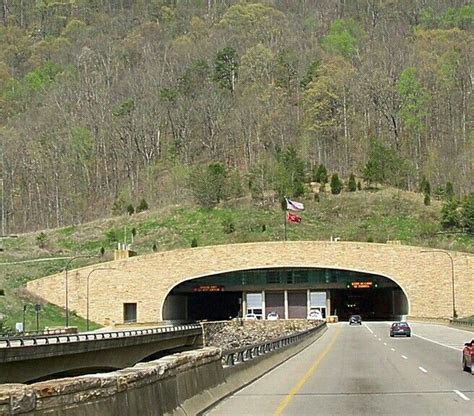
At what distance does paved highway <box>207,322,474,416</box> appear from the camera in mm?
18500

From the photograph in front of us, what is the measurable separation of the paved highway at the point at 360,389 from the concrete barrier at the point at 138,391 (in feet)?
1.92

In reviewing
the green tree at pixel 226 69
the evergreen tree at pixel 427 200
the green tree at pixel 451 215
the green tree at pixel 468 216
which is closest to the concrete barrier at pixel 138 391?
the green tree at pixel 468 216

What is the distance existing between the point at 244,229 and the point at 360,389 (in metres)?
111

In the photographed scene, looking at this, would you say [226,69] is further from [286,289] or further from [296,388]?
[296,388]

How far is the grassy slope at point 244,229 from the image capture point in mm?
128125

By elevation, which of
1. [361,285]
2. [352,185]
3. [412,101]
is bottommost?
[361,285]

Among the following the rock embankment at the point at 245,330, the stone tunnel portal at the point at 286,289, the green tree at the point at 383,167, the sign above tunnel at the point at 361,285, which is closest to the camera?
the rock embankment at the point at 245,330

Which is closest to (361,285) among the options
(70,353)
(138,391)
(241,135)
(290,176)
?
(290,176)

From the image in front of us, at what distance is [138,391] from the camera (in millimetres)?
12523

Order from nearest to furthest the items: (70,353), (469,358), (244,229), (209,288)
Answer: (469,358), (70,353), (209,288), (244,229)

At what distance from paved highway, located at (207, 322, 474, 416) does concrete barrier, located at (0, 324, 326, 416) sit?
1.92 ft

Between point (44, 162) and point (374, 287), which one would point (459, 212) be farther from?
point (44, 162)

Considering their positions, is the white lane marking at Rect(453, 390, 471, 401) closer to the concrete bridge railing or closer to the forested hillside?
the concrete bridge railing

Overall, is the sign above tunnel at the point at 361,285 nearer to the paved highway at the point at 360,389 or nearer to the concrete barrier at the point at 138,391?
the paved highway at the point at 360,389
